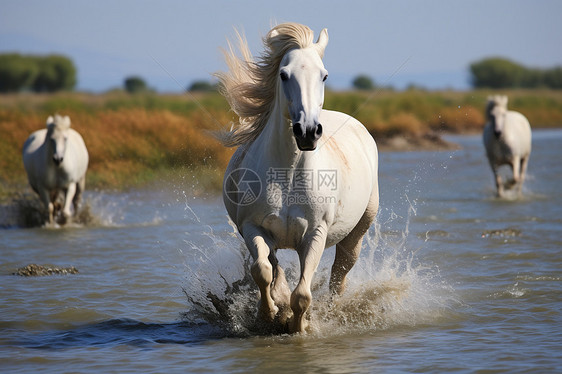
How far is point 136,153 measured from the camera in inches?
680

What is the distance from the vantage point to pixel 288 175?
5.21 metres

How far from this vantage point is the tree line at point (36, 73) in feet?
200

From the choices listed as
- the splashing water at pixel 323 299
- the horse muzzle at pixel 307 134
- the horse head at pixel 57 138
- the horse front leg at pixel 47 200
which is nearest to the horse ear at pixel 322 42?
the horse muzzle at pixel 307 134

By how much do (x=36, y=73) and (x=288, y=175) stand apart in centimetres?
6192

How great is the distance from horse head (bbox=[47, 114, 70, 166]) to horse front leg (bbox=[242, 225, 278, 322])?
6779mm

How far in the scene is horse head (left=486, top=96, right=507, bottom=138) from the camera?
14758mm

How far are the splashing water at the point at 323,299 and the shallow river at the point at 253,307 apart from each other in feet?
0.04

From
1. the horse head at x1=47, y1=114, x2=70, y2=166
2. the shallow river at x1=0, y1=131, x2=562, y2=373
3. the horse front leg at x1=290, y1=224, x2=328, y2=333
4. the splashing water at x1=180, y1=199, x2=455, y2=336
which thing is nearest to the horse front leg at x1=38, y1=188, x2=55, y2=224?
the horse head at x1=47, y1=114, x2=70, y2=166

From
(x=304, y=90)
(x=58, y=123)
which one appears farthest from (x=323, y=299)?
(x=58, y=123)

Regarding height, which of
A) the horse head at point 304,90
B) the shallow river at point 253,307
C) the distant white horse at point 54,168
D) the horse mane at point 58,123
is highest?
the horse head at point 304,90

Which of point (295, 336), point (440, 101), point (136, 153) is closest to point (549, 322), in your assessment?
point (295, 336)

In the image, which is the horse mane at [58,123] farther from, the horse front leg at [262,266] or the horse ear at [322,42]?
the horse ear at [322,42]

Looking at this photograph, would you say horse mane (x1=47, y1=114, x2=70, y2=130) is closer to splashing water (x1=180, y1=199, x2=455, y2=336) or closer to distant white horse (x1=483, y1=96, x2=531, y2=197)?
Result: splashing water (x1=180, y1=199, x2=455, y2=336)

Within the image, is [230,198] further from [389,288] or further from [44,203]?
[44,203]
